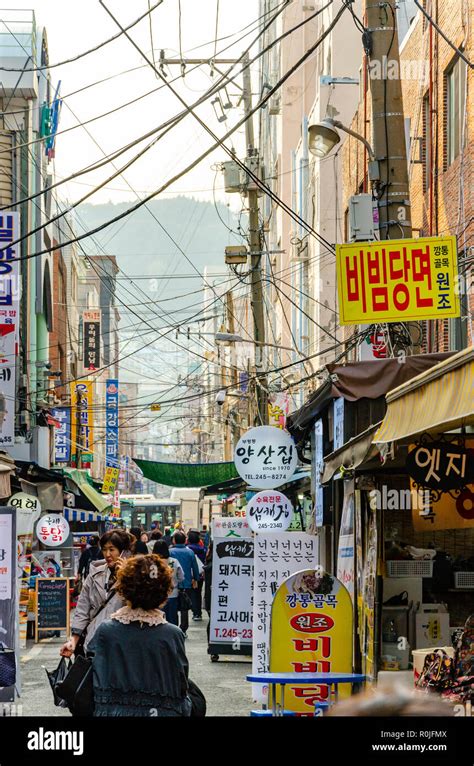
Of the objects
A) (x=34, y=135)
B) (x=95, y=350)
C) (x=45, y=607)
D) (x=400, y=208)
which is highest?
(x=34, y=135)

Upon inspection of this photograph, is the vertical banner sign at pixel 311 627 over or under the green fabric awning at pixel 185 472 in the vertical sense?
under

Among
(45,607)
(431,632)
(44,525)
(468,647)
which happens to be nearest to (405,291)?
(431,632)

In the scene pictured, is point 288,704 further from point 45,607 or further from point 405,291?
point 45,607

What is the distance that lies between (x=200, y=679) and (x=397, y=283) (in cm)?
643

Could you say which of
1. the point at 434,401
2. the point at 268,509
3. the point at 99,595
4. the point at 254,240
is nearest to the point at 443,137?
the point at 268,509

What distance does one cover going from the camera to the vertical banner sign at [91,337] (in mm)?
60938

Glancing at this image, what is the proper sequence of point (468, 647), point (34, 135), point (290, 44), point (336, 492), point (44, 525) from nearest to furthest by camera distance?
point (468, 647), point (336, 492), point (44, 525), point (34, 135), point (290, 44)

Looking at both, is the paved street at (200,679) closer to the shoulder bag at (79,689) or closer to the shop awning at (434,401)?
the shop awning at (434,401)

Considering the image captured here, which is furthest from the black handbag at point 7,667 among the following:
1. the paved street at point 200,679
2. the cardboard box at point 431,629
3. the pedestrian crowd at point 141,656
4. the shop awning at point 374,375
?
the pedestrian crowd at point 141,656

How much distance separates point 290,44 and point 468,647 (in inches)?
1695

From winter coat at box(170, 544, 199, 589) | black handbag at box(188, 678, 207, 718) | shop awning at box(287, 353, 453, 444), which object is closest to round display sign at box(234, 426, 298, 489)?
winter coat at box(170, 544, 199, 589)

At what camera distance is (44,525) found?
26656 millimetres

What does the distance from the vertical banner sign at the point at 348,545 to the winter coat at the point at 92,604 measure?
3198 millimetres

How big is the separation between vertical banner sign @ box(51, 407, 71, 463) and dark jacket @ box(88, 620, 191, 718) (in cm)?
4385
